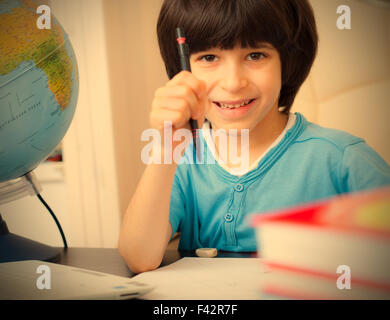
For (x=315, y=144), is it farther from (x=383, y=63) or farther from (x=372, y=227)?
(x=372, y=227)

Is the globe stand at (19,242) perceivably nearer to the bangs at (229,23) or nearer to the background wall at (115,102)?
the background wall at (115,102)

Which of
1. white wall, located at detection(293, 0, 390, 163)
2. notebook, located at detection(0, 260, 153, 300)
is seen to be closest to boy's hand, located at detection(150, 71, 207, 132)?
notebook, located at detection(0, 260, 153, 300)

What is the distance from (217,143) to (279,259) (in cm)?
44

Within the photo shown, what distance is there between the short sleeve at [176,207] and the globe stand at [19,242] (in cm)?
19

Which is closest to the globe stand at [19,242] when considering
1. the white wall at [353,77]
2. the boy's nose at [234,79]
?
the boy's nose at [234,79]

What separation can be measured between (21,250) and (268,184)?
0.42 meters

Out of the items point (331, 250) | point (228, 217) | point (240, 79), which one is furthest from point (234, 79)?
point (331, 250)

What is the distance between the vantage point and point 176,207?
→ 73 cm

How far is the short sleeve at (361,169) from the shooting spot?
2.07 feet

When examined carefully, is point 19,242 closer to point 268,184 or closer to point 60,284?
point 60,284

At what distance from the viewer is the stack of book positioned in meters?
0.37

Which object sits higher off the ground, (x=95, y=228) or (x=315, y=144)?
(x=315, y=144)

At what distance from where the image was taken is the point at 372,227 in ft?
1.22
